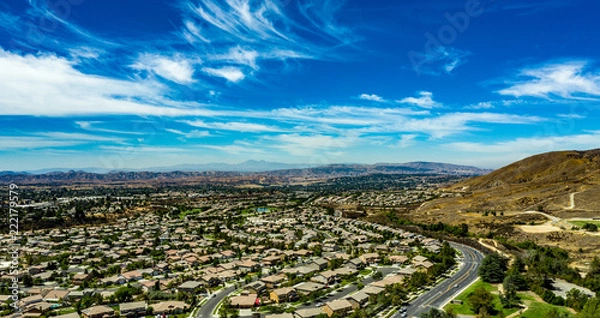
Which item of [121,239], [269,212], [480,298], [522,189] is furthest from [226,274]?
[522,189]

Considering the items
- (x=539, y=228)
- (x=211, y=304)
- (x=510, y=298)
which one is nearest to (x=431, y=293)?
(x=510, y=298)

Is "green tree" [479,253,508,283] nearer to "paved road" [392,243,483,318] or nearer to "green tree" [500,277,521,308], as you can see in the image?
"paved road" [392,243,483,318]

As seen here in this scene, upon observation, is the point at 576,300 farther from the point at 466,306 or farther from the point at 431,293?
the point at 431,293

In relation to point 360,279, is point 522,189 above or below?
above

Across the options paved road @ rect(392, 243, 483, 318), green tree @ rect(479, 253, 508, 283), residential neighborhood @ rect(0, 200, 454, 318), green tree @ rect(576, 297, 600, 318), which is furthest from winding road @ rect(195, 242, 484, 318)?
green tree @ rect(576, 297, 600, 318)

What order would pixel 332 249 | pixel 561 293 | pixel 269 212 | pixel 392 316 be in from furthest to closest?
1. pixel 269 212
2. pixel 332 249
3. pixel 561 293
4. pixel 392 316

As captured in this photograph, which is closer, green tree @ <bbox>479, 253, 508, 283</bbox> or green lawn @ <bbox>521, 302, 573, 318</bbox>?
green lawn @ <bbox>521, 302, 573, 318</bbox>

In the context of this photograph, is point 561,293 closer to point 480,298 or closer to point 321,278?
point 480,298
